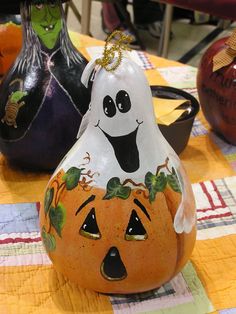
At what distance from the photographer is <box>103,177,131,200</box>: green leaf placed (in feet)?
1.55

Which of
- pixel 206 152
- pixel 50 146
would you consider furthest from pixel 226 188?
pixel 50 146

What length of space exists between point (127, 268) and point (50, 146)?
0.85ft

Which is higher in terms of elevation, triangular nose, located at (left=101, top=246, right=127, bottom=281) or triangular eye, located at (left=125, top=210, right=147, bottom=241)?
triangular eye, located at (left=125, top=210, right=147, bottom=241)

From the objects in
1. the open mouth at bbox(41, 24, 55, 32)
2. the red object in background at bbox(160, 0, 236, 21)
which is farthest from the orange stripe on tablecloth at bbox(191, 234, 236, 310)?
the red object in background at bbox(160, 0, 236, 21)

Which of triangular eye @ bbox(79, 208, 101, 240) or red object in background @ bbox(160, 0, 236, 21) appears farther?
red object in background @ bbox(160, 0, 236, 21)

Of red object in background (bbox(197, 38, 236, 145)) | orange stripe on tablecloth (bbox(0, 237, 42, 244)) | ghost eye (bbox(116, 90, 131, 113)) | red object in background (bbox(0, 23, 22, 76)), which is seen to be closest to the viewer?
ghost eye (bbox(116, 90, 131, 113))

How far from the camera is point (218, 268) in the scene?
1.89 feet

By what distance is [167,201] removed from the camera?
0.48 m

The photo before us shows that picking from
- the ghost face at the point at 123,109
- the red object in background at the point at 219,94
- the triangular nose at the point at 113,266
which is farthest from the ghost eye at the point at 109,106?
the red object in background at the point at 219,94

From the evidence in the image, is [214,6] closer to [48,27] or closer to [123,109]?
[48,27]

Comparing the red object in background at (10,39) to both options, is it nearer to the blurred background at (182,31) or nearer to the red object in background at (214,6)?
the red object in background at (214,6)

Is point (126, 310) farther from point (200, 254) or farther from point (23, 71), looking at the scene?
point (23, 71)

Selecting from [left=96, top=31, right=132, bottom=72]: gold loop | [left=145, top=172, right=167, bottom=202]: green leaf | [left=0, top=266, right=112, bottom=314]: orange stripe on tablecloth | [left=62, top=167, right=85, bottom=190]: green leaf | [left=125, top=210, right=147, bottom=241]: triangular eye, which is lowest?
[left=0, top=266, right=112, bottom=314]: orange stripe on tablecloth

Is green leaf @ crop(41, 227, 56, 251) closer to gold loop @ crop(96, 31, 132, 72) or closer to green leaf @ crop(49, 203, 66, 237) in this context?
green leaf @ crop(49, 203, 66, 237)
